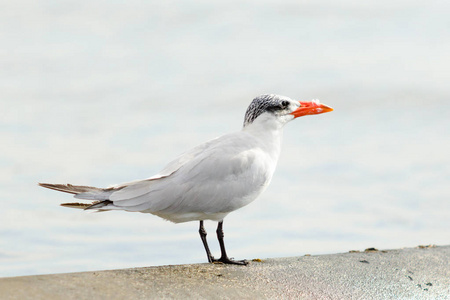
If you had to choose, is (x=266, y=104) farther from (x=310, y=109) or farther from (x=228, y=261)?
(x=228, y=261)

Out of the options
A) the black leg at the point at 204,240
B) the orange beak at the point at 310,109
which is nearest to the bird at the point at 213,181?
the black leg at the point at 204,240

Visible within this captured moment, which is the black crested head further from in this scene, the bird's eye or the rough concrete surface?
the rough concrete surface

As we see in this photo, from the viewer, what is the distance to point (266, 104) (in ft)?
20.6

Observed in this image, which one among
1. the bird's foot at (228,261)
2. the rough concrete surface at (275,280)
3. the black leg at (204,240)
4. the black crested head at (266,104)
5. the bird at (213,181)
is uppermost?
the black crested head at (266,104)

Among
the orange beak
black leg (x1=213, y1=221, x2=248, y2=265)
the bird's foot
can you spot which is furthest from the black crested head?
Answer: the bird's foot

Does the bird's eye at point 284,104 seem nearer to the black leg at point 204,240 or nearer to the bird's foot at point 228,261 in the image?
the black leg at point 204,240

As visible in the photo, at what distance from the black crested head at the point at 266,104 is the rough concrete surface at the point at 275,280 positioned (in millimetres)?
1479

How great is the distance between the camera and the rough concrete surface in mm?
4750

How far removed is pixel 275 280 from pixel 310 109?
1856mm

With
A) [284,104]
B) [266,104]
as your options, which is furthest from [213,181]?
[284,104]

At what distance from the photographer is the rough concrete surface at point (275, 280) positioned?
4.75 metres

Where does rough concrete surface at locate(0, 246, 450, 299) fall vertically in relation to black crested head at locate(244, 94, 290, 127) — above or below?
below

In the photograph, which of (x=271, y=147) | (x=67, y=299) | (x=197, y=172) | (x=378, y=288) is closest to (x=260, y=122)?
(x=271, y=147)

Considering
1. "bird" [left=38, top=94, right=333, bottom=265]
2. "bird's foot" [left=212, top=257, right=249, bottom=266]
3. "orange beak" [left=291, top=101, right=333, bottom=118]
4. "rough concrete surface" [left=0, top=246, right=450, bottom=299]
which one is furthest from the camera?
"orange beak" [left=291, top=101, right=333, bottom=118]
